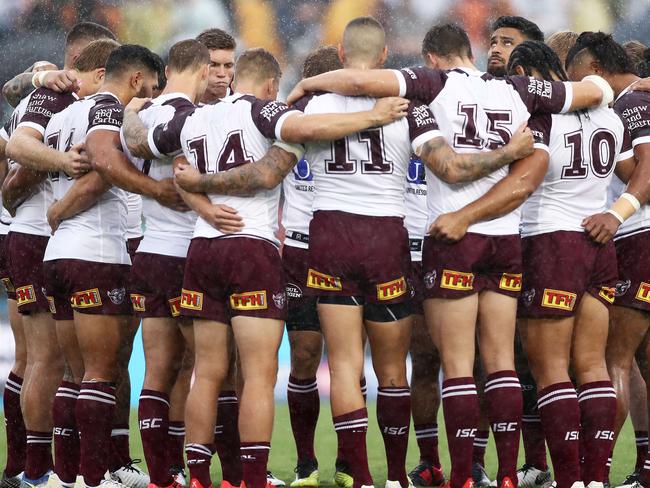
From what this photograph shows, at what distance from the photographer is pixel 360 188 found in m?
6.27

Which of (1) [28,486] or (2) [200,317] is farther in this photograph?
(1) [28,486]

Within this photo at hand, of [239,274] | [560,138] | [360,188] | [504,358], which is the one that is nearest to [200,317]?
[239,274]

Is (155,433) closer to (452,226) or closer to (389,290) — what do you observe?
(389,290)

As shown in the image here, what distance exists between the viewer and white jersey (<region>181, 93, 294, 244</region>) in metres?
6.12

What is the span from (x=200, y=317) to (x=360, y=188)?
3.70ft

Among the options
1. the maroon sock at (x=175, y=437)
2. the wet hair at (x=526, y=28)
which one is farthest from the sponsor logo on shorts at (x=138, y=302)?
the wet hair at (x=526, y=28)

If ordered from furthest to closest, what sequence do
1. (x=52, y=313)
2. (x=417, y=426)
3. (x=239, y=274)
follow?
(x=417, y=426) → (x=52, y=313) → (x=239, y=274)

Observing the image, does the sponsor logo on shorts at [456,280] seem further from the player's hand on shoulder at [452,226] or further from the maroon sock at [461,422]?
the maroon sock at [461,422]

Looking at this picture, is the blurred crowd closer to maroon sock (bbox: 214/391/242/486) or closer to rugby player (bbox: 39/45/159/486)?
rugby player (bbox: 39/45/159/486)

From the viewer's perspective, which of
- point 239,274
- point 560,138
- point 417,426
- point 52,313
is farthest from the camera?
point 417,426

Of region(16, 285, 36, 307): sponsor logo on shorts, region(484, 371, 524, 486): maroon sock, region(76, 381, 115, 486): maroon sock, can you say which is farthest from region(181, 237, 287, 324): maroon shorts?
region(16, 285, 36, 307): sponsor logo on shorts

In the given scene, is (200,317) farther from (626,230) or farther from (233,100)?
(626,230)

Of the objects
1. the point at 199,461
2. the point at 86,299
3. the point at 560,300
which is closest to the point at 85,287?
the point at 86,299

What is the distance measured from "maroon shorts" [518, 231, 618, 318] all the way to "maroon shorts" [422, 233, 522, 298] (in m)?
0.19
